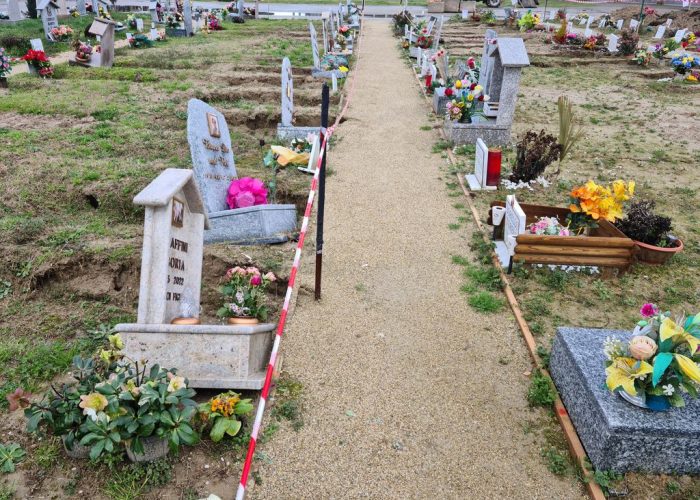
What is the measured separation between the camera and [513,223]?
5.97 m

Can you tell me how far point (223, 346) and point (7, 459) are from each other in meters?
1.56

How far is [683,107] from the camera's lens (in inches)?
543

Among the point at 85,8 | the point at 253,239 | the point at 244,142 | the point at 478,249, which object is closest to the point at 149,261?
the point at 253,239

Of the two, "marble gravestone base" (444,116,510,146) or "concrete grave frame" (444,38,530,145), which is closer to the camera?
"concrete grave frame" (444,38,530,145)

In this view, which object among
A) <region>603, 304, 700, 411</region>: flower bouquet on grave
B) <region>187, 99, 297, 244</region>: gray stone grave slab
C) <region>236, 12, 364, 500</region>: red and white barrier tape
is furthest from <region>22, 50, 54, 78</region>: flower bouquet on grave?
<region>603, 304, 700, 411</region>: flower bouquet on grave

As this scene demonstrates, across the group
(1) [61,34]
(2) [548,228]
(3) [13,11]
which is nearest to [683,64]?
(2) [548,228]

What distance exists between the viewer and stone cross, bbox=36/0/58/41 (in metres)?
19.2

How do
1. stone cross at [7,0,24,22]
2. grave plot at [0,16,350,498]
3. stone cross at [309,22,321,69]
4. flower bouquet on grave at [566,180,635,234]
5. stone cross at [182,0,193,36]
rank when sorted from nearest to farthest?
grave plot at [0,16,350,498] < flower bouquet on grave at [566,180,635,234] < stone cross at [309,22,321,69] < stone cross at [182,0,193,36] < stone cross at [7,0,24,22]

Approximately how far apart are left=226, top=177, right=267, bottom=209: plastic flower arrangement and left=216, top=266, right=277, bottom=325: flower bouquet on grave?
1.91m

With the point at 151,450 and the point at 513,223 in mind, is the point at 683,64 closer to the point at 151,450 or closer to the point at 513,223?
the point at 513,223

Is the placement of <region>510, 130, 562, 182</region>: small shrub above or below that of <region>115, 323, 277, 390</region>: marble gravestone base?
above

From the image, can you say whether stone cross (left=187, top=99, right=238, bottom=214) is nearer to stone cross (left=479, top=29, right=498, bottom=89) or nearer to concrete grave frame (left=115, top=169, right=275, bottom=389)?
concrete grave frame (left=115, top=169, right=275, bottom=389)

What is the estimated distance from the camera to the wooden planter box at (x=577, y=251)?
595 cm

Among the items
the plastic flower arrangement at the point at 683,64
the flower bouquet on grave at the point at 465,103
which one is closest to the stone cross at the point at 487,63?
the flower bouquet on grave at the point at 465,103
